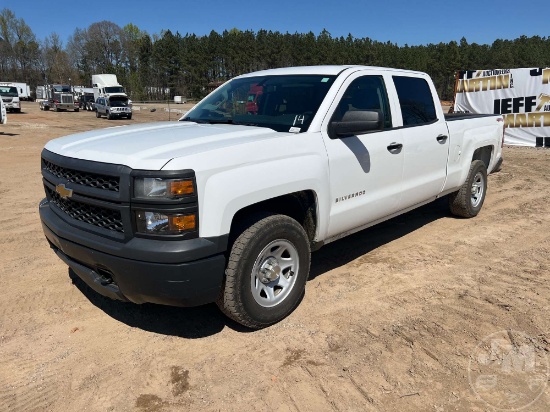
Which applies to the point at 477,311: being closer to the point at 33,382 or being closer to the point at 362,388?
the point at 362,388

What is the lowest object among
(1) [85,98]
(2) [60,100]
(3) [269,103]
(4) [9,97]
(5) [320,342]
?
(5) [320,342]

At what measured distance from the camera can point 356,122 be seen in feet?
11.8

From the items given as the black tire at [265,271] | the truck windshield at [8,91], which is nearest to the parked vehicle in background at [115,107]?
the truck windshield at [8,91]

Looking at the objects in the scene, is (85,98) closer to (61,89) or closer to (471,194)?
(61,89)

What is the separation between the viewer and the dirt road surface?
272 cm

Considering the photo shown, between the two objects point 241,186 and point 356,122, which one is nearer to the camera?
point 241,186

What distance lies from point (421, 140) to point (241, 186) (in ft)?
8.39

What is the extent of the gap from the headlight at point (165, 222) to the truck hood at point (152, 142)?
294mm

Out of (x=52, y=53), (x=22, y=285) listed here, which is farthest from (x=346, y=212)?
(x=52, y=53)

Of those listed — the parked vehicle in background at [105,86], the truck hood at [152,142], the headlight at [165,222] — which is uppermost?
the parked vehicle in background at [105,86]

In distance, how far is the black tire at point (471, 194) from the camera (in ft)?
19.6

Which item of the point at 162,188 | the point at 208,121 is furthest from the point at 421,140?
the point at 162,188

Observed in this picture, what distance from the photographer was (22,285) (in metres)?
4.18

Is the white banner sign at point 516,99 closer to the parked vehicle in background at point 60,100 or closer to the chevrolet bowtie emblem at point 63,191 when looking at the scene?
the chevrolet bowtie emblem at point 63,191
